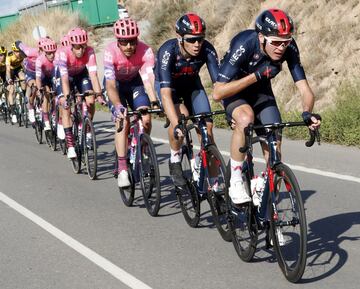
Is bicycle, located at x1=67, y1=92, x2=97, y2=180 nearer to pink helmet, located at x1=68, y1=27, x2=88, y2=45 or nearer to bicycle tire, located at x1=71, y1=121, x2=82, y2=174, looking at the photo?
bicycle tire, located at x1=71, y1=121, x2=82, y2=174

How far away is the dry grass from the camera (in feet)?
133

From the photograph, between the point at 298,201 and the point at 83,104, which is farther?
the point at 83,104

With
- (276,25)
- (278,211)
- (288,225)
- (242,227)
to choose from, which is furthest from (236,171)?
(276,25)

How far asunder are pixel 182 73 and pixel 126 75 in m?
1.51

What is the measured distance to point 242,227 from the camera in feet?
20.0

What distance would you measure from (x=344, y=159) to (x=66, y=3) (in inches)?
1730

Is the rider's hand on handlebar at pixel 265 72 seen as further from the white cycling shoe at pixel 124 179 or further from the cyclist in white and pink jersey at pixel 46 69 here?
the cyclist in white and pink jersey at pixel 46 69

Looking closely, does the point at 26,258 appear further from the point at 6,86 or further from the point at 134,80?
the point at 6,86

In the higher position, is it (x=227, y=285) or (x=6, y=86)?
(x=6, y=86)

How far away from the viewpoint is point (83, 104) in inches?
418

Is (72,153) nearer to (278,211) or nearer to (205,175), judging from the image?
(205,175)

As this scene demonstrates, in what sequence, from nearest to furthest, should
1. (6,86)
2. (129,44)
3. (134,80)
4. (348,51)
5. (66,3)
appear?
(129,44)
(134,80)
(348,51)
(6,86)
(66,3)

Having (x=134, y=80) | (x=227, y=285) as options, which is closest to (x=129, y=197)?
(x=134, y=80)

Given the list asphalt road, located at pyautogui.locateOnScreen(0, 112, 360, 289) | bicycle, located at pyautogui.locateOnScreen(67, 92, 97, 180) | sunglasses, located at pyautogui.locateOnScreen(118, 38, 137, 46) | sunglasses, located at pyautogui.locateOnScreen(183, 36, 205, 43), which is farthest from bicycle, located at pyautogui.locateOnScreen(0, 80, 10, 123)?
sunglasses, located at pyautogui.locateOnScreen(183, 36, 205, 43)
